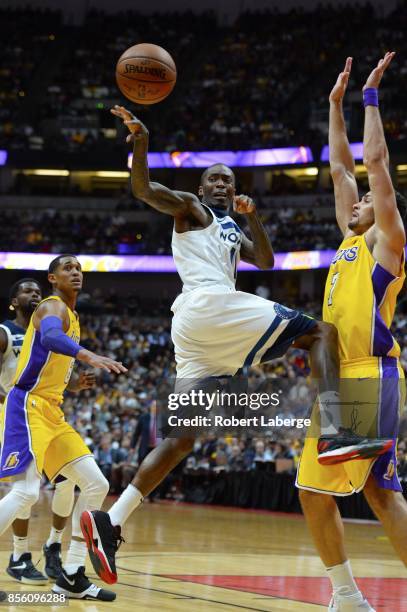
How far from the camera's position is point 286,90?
1319 inches

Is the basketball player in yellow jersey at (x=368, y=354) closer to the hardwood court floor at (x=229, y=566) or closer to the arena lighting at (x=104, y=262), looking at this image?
Result: the hardwood court floor at (x=229, y=566)

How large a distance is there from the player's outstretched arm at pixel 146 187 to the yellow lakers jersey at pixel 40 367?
1.36 metres

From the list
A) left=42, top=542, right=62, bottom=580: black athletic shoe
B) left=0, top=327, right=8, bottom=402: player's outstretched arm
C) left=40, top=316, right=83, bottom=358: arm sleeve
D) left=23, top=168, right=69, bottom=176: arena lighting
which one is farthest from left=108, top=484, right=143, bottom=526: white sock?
left=23, top=168, right=69, bottom=176: arena lighting

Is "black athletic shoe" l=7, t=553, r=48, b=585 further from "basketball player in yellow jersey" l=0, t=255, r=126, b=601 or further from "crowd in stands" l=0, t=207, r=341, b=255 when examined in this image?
"crowd in stands" l=0, t=207, r=341, b=255

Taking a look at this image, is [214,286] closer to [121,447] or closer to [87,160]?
[121,447]

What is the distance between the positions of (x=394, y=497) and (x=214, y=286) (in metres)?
1.59

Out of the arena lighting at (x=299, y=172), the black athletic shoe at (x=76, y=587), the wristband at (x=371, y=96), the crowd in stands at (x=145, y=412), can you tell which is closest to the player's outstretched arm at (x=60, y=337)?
the black athletic shoe at (x=76, y=587)

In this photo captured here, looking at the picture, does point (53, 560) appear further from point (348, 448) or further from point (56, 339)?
point (348, 448)

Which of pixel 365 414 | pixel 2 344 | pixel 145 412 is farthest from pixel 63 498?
pixel 145 412

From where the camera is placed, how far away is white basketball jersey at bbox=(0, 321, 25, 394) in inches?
Answer: 293

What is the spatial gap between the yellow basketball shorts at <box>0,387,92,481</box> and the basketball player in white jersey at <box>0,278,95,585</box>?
1.25 ft

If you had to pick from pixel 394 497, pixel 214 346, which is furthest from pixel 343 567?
pixel 214 346

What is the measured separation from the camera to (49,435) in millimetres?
6621

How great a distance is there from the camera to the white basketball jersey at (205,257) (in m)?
5.64
